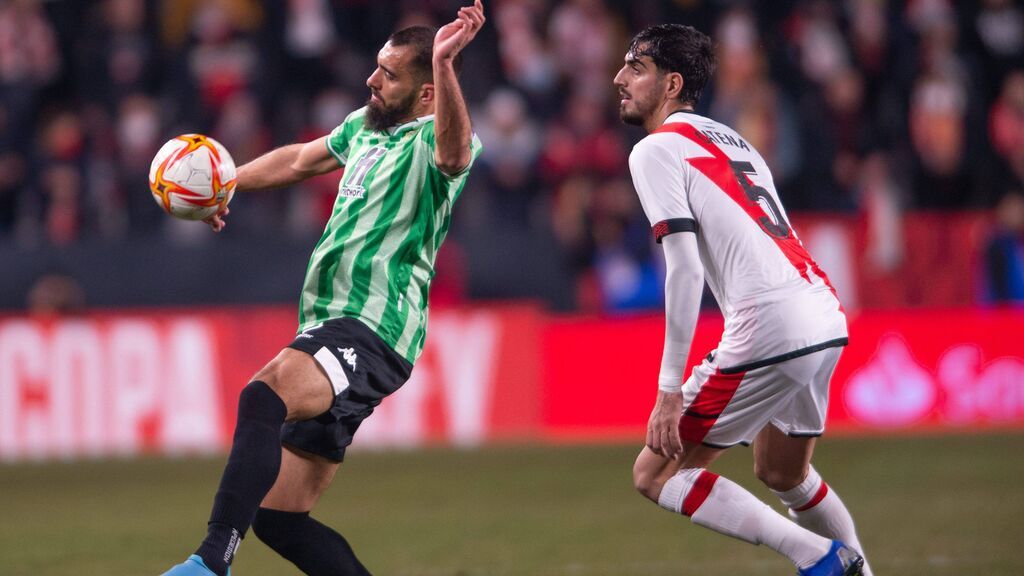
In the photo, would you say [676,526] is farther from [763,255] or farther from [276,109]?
[276,109]

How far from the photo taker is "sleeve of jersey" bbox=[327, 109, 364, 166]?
5789 mm

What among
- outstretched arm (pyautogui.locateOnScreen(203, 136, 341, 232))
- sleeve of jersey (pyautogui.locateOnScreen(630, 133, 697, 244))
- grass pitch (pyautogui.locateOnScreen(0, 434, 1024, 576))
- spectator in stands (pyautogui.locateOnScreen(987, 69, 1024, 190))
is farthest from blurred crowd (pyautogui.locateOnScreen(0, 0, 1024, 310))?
sleeve of jersey (pyautogui.locateOnScreen(630, 133, 697, 244))

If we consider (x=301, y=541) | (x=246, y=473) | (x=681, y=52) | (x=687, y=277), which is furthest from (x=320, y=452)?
(x=681, y=52)

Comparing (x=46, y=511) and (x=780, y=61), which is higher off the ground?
(x=780, y=61)

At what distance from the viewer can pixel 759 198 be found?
5160mm

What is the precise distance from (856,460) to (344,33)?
8.12m

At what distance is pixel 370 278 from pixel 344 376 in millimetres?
448

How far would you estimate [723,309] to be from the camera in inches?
207

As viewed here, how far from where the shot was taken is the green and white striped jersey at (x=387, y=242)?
17.6 feet

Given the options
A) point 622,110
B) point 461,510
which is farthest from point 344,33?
point 622,110

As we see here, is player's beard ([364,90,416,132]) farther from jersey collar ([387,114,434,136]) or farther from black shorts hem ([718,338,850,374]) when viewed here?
black shorts hem ([718,338,850,374])

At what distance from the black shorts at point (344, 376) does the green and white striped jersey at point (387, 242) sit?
2.7 inches

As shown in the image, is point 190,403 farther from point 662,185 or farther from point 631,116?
point 662,185

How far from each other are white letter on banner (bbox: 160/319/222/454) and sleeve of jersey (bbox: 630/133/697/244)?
28.6 feet
